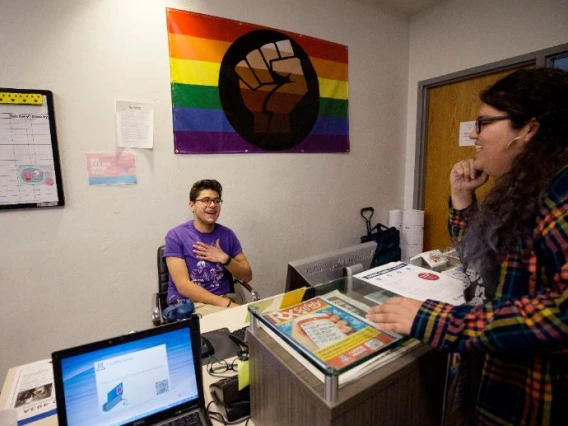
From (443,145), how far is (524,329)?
287 cm

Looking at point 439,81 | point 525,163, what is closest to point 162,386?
point 525,163

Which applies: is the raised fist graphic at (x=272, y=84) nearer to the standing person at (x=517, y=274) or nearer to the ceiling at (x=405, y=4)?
the ceiling at (x=405, y=4)

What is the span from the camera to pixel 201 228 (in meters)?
2.02

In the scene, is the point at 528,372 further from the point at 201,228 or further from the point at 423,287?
the point at 201,228

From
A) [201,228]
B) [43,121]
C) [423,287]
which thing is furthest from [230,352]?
[43,121]

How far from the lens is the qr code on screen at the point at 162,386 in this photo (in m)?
0.81

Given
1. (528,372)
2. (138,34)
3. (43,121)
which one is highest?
(138,34)

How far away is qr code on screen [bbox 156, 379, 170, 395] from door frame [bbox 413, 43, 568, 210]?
3048mm

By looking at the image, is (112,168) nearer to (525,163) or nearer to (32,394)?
(32,394)

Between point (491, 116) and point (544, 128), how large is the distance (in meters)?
0.11

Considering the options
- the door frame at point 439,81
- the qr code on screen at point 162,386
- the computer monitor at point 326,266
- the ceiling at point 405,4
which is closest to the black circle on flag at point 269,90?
the ceiling at point 405,4

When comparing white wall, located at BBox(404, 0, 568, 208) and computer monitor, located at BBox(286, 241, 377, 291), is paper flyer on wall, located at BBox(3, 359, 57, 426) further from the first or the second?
white wall, located at BBox(404, 0, 568, 208)

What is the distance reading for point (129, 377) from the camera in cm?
78

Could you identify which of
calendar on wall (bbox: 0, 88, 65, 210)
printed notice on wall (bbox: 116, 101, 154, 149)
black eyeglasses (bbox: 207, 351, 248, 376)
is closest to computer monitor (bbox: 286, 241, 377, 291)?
black eyeglasses (bbox: 207, 351, 248, 376)
